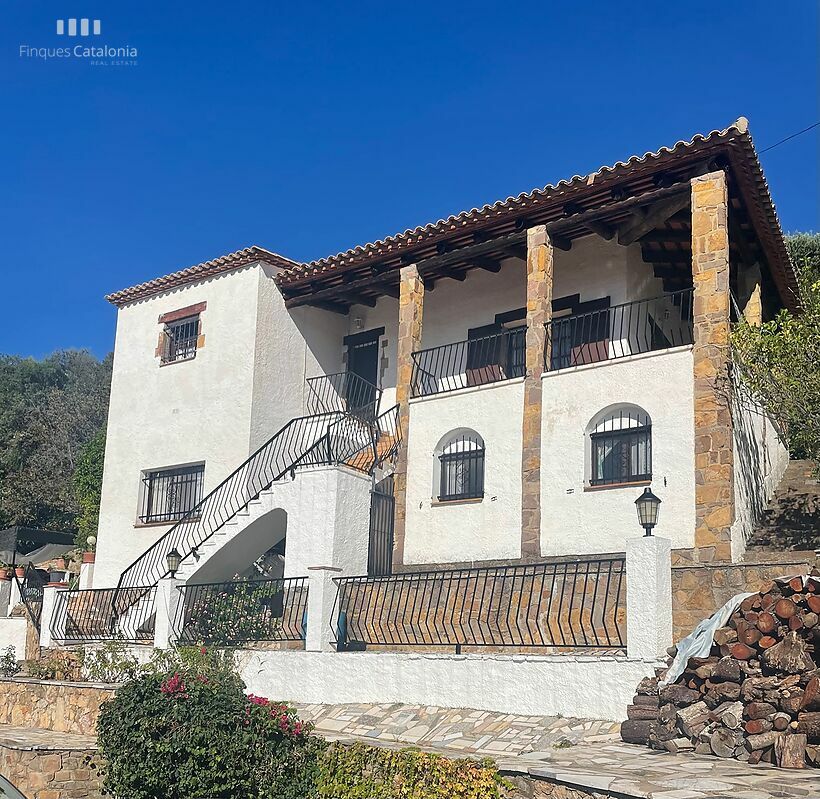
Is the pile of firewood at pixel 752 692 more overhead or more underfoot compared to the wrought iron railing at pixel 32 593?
more underfoot

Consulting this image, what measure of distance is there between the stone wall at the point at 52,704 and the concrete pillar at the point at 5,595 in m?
6.40

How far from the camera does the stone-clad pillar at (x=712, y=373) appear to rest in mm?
13594

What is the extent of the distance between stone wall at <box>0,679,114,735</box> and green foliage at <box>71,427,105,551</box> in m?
13.1

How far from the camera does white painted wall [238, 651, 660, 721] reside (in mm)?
10850

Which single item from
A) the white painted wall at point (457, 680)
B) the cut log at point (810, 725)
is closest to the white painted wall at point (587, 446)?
the white painted wall at point (457, 680)

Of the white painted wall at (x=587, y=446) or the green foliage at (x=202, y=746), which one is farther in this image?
the white painted wall at (x=587, y=446)

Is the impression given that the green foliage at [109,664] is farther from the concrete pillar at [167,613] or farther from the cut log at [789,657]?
the cut log at [789,657]

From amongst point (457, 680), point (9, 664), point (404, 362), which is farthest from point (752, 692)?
point (9, 664)

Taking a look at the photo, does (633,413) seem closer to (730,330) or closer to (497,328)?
(730,330)

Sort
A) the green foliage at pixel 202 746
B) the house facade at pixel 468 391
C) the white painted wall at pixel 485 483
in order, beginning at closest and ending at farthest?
the green foliage at pixel 202 746
the house facade at pixel 468 391
the white painted wall at pixel 485 483

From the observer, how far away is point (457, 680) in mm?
11984

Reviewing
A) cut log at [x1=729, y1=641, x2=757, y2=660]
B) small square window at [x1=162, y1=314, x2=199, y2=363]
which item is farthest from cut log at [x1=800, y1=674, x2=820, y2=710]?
small square window at [x1=162, y1=314, x2=199, y2=363]

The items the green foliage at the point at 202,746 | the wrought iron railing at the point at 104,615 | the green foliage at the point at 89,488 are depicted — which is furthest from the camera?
the green foliage at the point at 89,488

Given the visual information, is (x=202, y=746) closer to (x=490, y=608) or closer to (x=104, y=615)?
(x=490, y=608)
